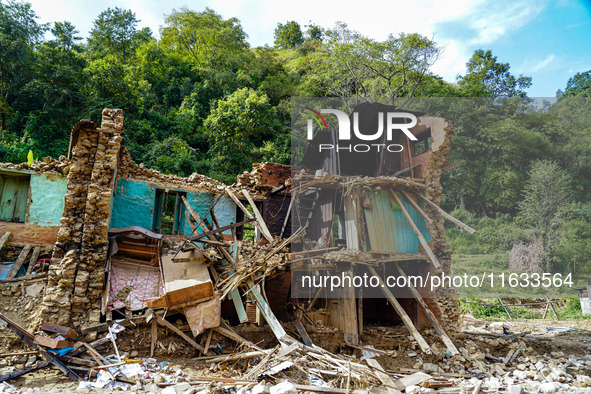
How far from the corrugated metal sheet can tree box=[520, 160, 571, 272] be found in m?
17.5

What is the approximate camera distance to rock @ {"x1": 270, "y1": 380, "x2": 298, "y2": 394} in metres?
5.88

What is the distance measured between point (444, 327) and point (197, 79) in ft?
80.6

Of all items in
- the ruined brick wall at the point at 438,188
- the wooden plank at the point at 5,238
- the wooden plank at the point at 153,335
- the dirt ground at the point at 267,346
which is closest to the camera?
the dirt ground at the point at 267,346

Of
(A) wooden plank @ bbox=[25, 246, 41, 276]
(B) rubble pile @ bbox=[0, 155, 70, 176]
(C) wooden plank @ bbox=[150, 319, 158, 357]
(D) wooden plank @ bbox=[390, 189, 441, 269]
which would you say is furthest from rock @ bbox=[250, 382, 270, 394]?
(B) rubble pile @ bbox=[0, 155, 70, 176]

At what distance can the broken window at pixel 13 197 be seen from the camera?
11193 millimetres

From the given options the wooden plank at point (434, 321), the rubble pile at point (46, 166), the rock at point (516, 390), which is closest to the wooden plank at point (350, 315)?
the wooden plank at point (434, 321)

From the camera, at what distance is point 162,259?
29.0 ft

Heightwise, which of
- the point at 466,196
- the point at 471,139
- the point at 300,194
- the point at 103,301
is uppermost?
the point at 471,139

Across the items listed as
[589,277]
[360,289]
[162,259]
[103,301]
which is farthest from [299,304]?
[589,277]

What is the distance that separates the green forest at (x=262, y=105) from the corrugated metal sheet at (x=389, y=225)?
35.1 ft

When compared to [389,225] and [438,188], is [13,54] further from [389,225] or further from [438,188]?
[438,188]

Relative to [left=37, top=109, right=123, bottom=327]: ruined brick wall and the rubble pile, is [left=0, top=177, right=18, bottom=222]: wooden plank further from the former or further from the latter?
[left=37, top=109, right=123, bottom=327]: ruined brick wall

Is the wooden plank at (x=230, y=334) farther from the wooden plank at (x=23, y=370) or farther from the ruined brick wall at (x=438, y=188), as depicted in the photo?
the ruined brick wall at (x=438, y=188)

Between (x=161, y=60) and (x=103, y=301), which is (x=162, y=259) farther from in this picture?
(x=161, y=60)
